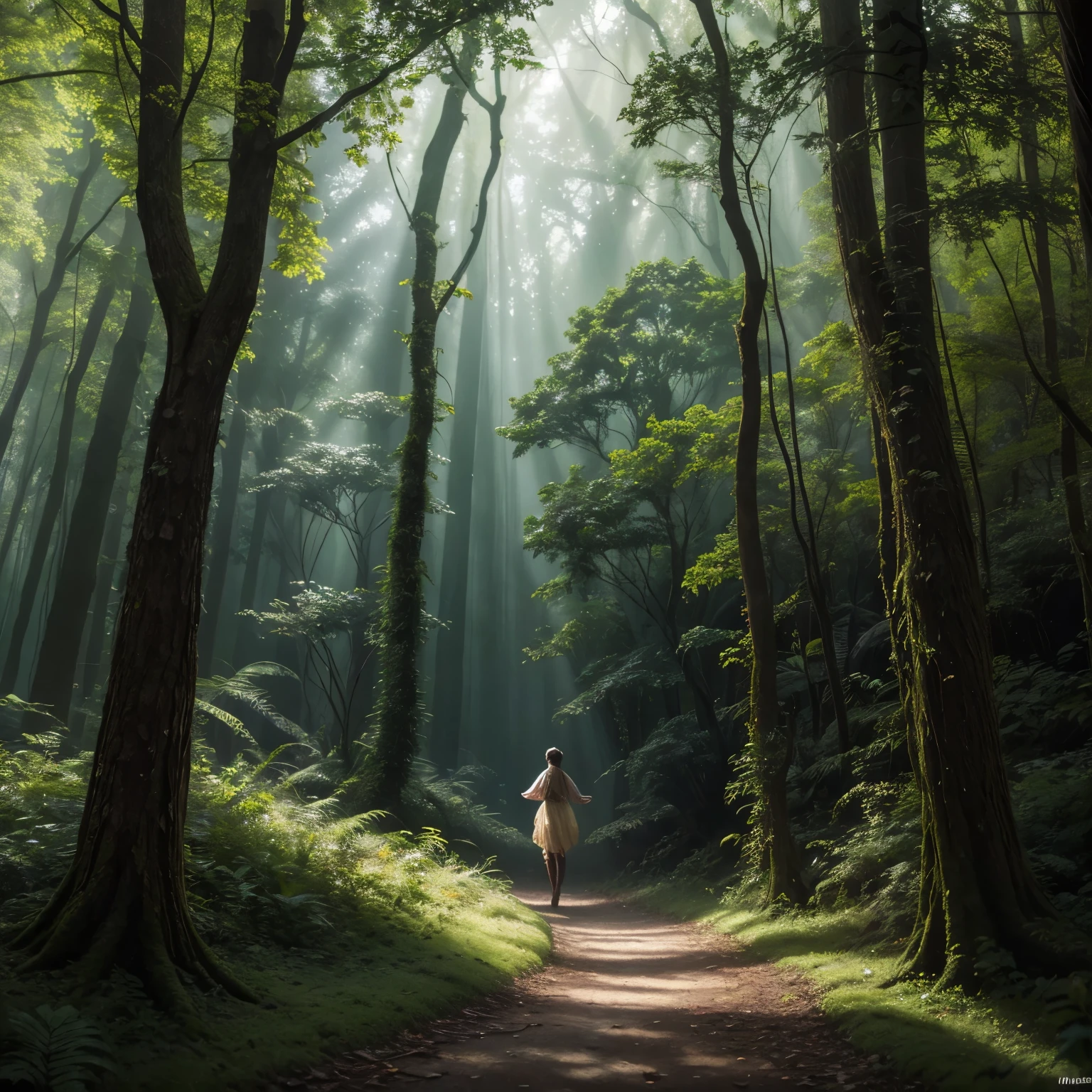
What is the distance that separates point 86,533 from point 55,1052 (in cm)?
1254

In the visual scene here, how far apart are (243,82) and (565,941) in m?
8.15

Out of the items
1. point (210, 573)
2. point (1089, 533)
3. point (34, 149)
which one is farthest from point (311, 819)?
point (210, 573)

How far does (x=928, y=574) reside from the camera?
16.1ft

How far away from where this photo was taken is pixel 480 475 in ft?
147

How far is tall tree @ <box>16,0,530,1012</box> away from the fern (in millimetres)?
607

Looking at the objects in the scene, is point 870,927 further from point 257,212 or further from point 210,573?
point 210,573

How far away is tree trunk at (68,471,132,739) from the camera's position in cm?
2472

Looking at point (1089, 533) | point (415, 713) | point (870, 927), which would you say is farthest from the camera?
point (415, 713)

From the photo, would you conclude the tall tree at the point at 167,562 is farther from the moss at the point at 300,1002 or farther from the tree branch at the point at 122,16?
the moss at the point at 300,1002

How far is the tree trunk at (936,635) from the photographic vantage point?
14.1 feet

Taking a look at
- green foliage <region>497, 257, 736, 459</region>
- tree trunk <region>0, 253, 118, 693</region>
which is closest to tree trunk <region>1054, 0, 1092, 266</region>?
tree trunk <region>0, 253, 118, 693</region>

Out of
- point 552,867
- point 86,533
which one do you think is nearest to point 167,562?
point 552,867

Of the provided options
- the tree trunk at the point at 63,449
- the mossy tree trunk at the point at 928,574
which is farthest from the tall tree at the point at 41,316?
the mossy tree trunk at the point at 928,574

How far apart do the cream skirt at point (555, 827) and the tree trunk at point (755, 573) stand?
249cm
